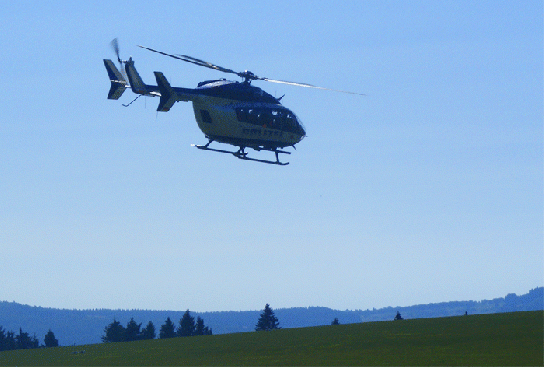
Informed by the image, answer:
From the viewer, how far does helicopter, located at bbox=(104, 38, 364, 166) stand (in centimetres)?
6581

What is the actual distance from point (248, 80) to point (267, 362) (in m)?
24.4

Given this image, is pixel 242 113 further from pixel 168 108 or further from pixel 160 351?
pixel 160 351

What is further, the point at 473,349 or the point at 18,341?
the point at 18,341

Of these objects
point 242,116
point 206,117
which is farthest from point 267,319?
point 206,117

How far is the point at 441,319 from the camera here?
268 feet

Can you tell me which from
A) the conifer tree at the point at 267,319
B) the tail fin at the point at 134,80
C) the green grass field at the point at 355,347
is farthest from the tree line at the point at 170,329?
the tail fin at the point at 134,80

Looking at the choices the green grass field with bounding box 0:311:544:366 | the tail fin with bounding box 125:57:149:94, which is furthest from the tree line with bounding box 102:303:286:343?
the tail fin with bounding box 125:57:149:94

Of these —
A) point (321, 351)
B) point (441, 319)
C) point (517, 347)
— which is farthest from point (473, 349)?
point (441, 319)

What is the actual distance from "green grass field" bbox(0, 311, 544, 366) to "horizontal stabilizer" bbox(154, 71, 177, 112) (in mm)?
21348

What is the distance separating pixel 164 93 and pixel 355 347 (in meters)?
26.5

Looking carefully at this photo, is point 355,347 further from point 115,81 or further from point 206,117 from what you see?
point 115,81

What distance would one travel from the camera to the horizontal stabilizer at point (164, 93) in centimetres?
6538

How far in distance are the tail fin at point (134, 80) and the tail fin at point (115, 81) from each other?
4254 millimetres

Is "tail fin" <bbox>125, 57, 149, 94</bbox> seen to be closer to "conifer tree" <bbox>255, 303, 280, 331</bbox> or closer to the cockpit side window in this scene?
the cockpit side window
